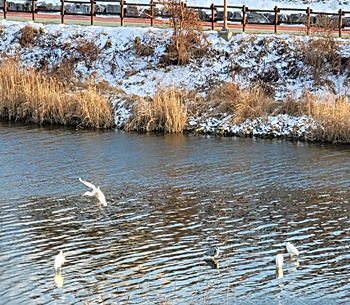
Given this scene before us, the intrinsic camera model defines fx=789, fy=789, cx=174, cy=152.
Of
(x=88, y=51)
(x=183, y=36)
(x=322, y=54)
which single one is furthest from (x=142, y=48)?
(x=322, y=54)

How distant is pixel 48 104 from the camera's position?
25609 millimetres

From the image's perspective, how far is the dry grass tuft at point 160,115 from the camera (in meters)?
24.6

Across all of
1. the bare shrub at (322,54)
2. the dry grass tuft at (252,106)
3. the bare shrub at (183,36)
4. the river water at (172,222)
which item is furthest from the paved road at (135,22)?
the river water at (172,222)

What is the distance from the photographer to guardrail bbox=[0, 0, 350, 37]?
106 feet

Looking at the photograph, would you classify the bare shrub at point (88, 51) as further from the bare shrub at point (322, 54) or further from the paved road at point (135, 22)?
the bare shrub at point (322, 54)

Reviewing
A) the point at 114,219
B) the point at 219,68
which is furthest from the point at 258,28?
the point at 114,219

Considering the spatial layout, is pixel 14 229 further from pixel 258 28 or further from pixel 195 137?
pixel 258 28

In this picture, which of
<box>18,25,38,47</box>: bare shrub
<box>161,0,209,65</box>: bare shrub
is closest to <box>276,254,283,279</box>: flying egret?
<box>161,0,209,65</box>: bare shrub

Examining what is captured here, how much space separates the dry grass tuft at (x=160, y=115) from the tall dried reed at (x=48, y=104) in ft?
3.09

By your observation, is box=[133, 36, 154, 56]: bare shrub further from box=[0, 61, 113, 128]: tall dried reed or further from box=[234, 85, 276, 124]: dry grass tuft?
box=[234, 85, 276, 124]: dry grass tuft

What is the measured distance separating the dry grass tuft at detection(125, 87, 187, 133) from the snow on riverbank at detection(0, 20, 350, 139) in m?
2.59

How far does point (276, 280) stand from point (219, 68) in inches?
792

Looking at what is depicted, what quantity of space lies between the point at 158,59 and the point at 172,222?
18148 mm

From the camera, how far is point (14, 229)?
1319 centimetres
